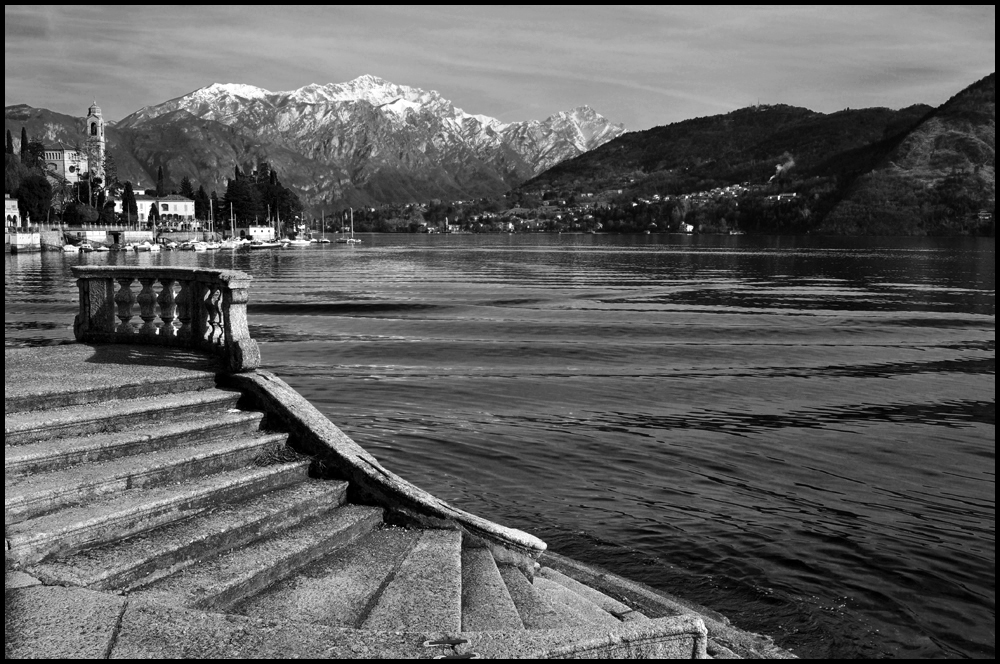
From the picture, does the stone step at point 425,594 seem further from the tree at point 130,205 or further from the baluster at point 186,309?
the tree at point 130,205

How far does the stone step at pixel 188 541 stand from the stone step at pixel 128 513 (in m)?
0.08

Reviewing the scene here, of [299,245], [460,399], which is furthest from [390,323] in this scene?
[299,245]

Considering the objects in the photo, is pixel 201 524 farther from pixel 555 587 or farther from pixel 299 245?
pixel 299 245

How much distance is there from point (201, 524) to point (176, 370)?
10.5ft

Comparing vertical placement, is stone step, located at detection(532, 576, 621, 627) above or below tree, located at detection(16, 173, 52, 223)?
below

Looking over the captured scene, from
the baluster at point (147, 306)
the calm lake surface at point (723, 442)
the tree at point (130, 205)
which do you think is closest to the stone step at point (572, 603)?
the calm lake surface at point (723, 442)

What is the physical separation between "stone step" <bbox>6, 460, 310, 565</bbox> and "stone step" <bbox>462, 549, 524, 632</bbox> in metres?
2.12

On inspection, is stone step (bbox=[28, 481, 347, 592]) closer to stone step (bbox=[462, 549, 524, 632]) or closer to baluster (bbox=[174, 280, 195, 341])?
stone step (bbox=[462, 549, 524, 632])

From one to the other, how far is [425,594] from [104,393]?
4380mm

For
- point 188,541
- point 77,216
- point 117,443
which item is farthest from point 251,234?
point 188,541

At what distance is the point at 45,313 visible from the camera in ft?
141

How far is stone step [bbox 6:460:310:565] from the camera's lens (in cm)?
622

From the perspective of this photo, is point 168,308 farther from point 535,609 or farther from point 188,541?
point 535,609

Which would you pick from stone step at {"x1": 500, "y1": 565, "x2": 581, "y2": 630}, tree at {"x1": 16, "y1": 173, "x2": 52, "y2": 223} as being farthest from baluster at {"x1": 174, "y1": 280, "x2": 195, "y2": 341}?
tree at {"x1": 16, "y1": 173, "x2": 52, "y2": 223}
